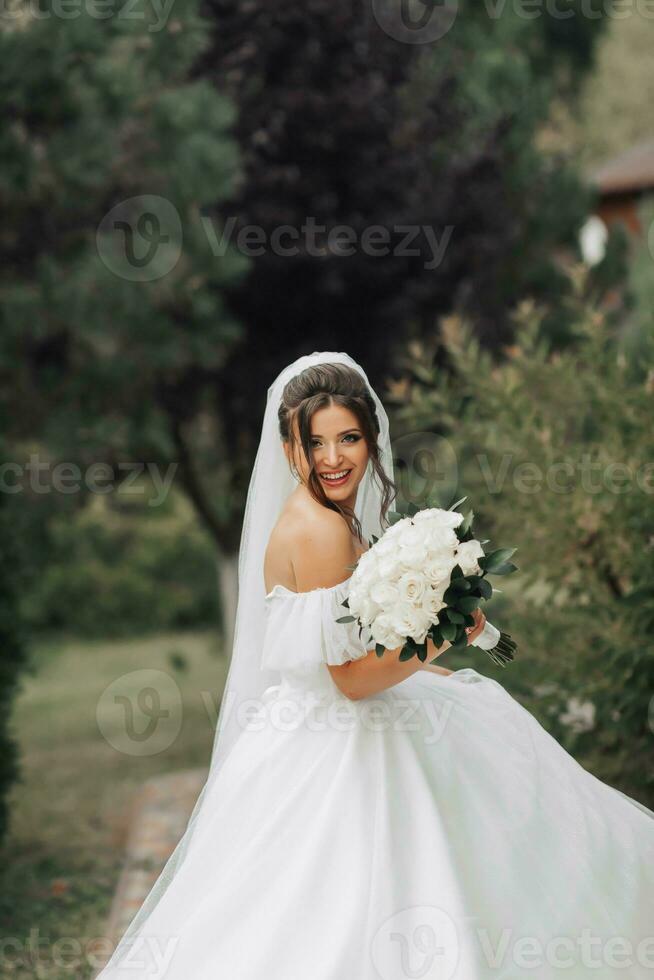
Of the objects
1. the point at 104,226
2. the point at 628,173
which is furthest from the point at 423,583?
the point at 628,173

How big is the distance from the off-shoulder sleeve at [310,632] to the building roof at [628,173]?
2005 centimetres

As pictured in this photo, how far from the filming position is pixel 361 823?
116 inches

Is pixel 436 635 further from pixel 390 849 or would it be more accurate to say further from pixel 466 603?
pixel 390 849

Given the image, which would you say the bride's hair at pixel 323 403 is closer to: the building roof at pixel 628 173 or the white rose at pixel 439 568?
the white rose at pixel 439 568

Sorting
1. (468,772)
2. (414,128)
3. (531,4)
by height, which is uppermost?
(531,4)

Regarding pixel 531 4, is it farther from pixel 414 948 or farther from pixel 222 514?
pixel 414 948

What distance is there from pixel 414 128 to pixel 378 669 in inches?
277

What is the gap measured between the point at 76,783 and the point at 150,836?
243cm

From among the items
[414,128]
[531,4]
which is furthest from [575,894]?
[531,4]

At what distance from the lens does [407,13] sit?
9367mm

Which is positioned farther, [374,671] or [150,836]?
[150,836]

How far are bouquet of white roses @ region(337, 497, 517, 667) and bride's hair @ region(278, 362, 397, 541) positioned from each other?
0.40 meters

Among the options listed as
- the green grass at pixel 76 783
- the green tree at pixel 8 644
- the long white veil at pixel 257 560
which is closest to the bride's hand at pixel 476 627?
the long white veil at pixel 257 560

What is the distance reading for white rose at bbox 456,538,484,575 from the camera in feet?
9.14
